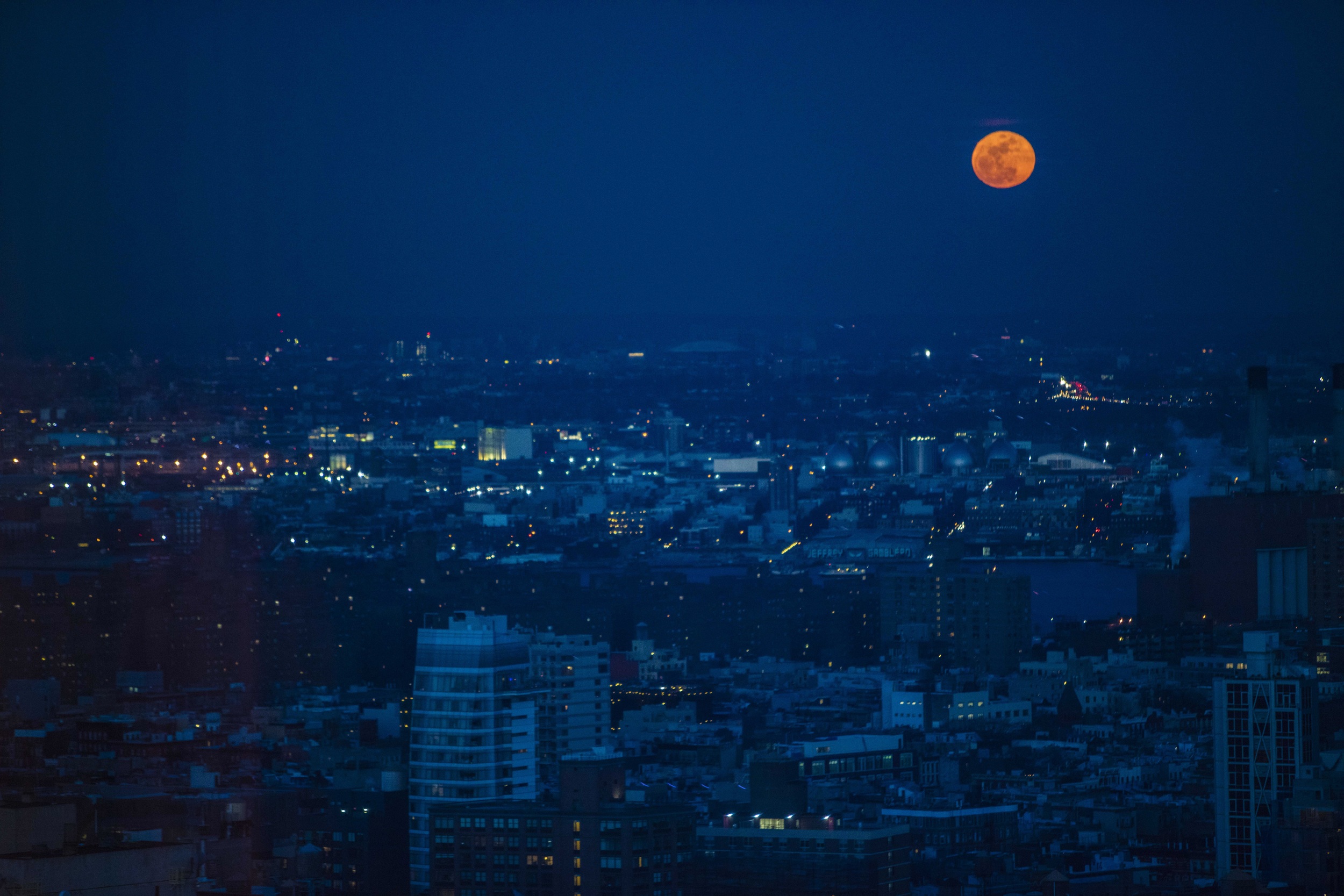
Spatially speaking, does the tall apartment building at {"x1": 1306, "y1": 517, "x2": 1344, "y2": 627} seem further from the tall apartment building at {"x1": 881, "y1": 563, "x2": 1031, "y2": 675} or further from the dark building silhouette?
the dark building silhouette

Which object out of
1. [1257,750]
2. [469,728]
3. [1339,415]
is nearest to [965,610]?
[1339,415]

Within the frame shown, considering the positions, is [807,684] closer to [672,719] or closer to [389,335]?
[672,719]

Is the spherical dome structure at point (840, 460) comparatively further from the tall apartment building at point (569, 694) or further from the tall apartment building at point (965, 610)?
the tall apartment building at point (569, 694)

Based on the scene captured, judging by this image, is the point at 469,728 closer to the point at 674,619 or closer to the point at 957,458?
the point at 674,619

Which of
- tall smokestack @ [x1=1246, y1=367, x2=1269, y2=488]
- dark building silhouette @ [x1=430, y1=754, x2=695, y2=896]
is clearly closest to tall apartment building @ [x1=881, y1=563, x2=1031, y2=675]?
tall smokestack @ [x1=1246, y1=367, x2=1269, y2=488]

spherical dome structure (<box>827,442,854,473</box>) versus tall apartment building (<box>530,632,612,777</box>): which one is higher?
spherical dome structure (<box>827,442,854,473</box>)

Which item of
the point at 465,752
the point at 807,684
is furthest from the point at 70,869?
the point at 807,684
